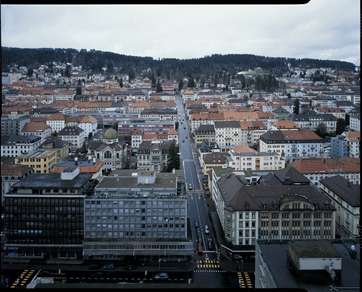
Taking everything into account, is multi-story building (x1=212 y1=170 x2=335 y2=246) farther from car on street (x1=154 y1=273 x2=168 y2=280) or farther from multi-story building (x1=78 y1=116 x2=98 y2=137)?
multi-story building (x1=78 y1=116 x2=98 y2=137)

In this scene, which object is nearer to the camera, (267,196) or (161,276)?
(161,276)

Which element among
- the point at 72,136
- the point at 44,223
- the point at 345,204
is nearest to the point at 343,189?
the point at 345,204

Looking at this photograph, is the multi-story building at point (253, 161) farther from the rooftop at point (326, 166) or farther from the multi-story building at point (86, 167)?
the multi-story building at point (86, 167)

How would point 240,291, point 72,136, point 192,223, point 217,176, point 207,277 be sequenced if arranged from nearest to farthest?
1. point 240,291
2. point 207,277
3. point 192,223
4. point 217,176
5. point 72,136

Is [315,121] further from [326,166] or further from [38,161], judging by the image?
[38,161]

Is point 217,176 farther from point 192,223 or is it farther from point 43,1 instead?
point 43,1

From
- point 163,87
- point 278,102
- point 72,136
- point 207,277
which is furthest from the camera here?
point 163,87

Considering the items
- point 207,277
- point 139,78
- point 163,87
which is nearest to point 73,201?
point 207,277
